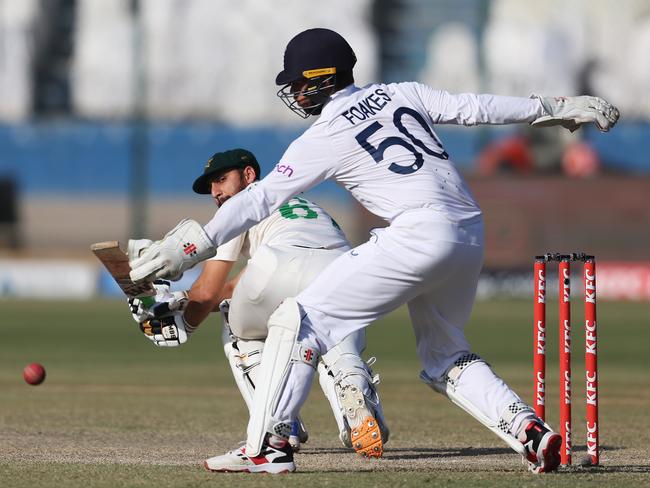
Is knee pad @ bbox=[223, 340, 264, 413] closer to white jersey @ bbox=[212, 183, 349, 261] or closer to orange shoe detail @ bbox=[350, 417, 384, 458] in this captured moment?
white jersey @ bbox=[212, 183, 349, 261]

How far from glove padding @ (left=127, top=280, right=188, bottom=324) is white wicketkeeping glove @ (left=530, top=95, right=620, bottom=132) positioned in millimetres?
1949

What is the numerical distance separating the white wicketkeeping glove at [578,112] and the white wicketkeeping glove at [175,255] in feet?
5.20

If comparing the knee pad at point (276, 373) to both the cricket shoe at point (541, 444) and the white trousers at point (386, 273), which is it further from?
the cricket shoe at point (541, 444)

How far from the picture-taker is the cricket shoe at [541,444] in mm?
5520

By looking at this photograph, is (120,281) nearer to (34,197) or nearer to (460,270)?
(460,270)

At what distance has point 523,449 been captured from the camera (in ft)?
18.3

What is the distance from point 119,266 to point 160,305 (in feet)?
3.42

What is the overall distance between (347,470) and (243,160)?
176 cm

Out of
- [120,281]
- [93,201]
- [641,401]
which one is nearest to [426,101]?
[120,281]

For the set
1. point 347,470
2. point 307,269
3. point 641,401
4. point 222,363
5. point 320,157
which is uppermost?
point 320,157

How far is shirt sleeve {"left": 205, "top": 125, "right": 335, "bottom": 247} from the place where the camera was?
536 cm

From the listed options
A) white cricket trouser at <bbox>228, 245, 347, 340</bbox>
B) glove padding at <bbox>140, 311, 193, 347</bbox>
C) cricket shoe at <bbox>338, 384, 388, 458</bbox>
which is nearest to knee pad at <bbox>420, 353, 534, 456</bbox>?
cricket shoe at <bbox>338, 384, 388, 458</bbox>

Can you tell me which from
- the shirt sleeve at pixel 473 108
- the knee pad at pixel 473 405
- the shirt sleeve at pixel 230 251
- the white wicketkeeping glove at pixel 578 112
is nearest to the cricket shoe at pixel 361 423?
the knee pad at pixel 473 405

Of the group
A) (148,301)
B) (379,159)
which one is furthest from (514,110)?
(148,301)
